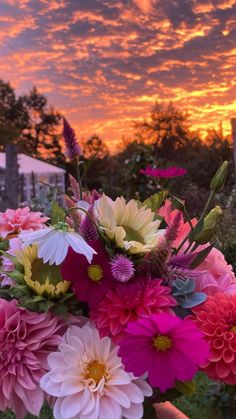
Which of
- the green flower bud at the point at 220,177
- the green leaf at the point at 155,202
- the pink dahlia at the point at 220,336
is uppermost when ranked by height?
the green flower bud at the point at 220,177

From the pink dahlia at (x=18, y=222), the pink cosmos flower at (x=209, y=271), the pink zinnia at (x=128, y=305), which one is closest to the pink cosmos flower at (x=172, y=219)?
the pink cosmos flower at (x=209, y=271)

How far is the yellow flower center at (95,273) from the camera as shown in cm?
80

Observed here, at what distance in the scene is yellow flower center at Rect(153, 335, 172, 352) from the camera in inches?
27.8

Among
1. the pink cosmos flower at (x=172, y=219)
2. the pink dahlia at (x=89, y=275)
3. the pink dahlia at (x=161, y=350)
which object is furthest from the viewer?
the pink cosmos flower at (x=172, y=219)

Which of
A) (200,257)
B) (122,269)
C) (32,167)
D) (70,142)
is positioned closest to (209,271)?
(200,257)

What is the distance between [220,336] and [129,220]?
22 cm

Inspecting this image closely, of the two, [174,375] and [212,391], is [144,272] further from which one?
[212,391]

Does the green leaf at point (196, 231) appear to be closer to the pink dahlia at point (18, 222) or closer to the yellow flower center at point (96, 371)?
the yellow flower center at point (96, 371)

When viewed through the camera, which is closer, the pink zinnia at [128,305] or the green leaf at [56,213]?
the pink zinnia at [128,305]

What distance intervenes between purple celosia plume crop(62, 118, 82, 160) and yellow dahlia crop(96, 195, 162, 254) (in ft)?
0.43

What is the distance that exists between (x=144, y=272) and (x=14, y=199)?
6.47 m

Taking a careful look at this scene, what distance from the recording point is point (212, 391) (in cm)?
292

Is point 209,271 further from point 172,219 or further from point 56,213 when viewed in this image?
point 56,213

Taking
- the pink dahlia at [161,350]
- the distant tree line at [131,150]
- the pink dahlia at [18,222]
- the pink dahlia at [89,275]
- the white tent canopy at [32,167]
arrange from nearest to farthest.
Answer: the pink dahlia at [161,350] < the pink dahlia at [89,275] < the pink dahlia at [18,222] < the distant tree line at [131,150] < the white tent canopy at [32,167]
